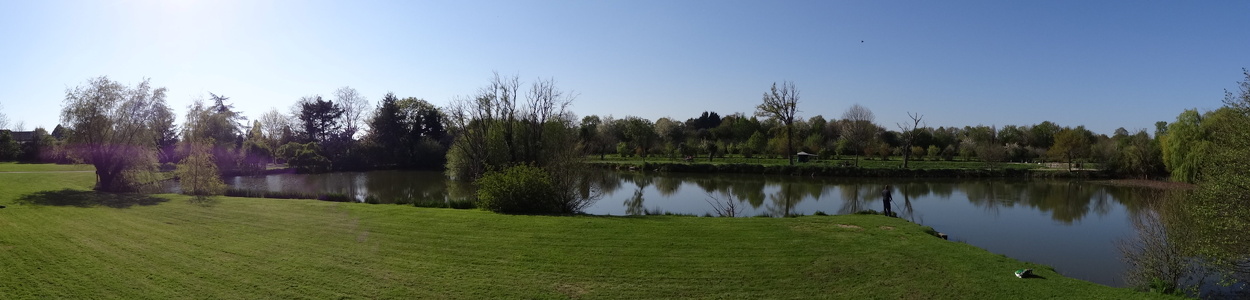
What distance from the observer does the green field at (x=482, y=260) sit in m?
7.46

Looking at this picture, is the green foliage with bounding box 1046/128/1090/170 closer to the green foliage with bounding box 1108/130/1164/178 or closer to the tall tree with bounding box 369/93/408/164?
the green foliage with bounding box 1108/130/1164/178

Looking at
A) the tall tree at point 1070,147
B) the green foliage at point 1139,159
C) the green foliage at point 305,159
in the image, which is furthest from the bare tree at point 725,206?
the green foliage at point 305,159

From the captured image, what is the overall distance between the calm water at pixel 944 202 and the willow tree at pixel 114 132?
6.18 meters

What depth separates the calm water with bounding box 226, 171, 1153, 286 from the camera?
47.4 ft

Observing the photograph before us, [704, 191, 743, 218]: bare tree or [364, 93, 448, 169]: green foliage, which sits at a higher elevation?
[364, 93, 448, 169]: green foliage

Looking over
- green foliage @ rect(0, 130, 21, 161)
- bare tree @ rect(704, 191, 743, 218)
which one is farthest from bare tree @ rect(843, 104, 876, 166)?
green foliage @ rect(0, 130, 21, 161)

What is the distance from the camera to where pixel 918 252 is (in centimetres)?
999

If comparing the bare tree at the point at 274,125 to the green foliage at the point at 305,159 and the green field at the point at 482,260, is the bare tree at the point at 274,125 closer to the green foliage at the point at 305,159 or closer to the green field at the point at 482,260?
the green foliage at the point at 305,159

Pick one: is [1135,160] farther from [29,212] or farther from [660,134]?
[29,212]

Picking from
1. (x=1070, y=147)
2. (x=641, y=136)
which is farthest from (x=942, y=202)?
(x=641, y=136)

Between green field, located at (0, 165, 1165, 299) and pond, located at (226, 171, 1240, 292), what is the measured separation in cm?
220

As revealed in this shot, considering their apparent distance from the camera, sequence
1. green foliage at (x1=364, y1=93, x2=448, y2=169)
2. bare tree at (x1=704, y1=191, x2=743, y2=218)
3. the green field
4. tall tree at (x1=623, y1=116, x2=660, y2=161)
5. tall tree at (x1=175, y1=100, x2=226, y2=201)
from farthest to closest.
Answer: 1. tall tree at (x1=623, y1=116, x2=660, y2=161)
2. green foliage at (x1=364, y1=93, x2=448, y2=169)
3. tall tree at (x1=175, y1=100, x2=226, y2=201)
4. bare tree at (x1=704, y1=191, x2=743, y2=218)
5. the green field

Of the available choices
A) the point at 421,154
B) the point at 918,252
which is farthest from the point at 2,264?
the point at 421,154

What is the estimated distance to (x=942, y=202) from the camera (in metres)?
25.2
